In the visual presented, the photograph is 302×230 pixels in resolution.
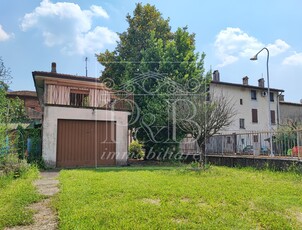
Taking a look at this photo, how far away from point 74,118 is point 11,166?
4.51 metres

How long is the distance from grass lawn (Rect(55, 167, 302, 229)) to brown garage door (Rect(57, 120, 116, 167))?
5.60 m

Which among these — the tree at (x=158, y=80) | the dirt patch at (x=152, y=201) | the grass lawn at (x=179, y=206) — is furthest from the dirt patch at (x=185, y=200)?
the tree at (x=158, y=80)

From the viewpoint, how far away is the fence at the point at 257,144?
9984 millimetres

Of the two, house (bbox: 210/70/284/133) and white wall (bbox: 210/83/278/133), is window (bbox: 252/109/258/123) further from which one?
white wall (bbox: 210/83/278/133)

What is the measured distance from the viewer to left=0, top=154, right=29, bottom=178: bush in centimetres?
772

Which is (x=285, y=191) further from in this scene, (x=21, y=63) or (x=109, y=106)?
(x=21, y=63)

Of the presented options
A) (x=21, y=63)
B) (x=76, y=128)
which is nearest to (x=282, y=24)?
(x=76, y=128)

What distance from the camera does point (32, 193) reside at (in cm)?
555

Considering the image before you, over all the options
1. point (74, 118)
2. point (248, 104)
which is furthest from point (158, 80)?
point (248, 104)

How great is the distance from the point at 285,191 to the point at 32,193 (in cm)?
596

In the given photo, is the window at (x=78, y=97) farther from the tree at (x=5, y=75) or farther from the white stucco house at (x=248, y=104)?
the white stucco house at (x=248, y=104)

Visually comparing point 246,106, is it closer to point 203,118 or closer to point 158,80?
point 158,80

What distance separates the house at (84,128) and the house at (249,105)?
16.1 metres

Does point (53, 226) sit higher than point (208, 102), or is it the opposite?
point (208, 102)
